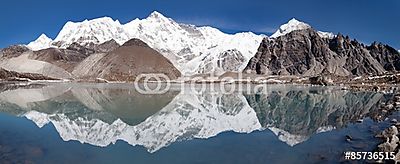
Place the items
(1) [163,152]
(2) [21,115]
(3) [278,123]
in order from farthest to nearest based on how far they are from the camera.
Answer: (2) [21,115] < (3) [278,123] < (1) [163,152]

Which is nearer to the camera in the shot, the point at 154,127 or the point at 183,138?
the point at 183,138

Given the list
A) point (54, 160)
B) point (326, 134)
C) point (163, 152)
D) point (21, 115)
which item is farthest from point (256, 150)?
point (21, 115)

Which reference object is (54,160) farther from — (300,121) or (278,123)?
(300,121)

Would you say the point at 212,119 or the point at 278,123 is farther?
the point at 212,119

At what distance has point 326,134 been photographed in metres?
34.6

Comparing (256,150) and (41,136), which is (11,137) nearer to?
(41,136)

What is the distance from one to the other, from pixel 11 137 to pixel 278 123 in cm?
2566

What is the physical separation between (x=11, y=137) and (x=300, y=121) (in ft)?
94.2

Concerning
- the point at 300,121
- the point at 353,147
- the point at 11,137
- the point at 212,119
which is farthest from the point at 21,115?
the point at 353,147

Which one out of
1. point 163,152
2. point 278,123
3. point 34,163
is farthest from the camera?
point 278,123

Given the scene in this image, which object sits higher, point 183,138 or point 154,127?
point 154,127

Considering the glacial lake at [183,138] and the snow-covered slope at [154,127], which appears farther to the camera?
the snow-covered slope at [154,127]

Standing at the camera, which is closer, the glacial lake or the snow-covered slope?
the glacial lake

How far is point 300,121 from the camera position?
44781 millimetres
